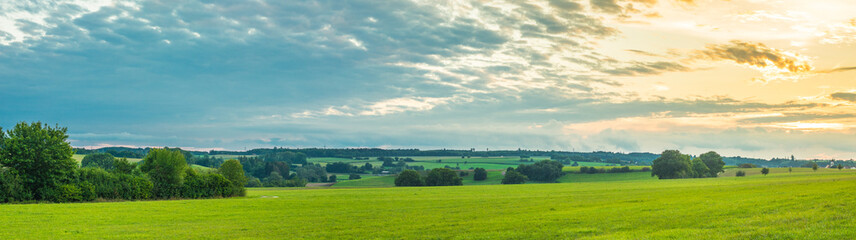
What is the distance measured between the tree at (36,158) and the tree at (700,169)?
138 m

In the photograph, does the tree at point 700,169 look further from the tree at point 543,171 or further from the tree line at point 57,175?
the tree line at point 57,175

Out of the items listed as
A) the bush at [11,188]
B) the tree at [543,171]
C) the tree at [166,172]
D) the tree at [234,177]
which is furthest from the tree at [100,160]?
the tree at [543,171]

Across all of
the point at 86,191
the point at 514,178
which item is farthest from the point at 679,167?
the point at 86,191

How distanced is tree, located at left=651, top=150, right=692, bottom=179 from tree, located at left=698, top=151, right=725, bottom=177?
1440cm

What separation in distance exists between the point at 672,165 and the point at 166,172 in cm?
11618

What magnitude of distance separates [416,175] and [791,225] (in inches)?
4840

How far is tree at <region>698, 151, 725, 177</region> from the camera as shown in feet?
479

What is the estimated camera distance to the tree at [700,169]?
13746 cm

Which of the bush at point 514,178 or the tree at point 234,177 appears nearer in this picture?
the tree at point 234,177

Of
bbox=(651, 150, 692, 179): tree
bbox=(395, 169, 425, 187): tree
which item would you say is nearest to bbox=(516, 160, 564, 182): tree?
bbox=(651, 150, 692, 179): tree

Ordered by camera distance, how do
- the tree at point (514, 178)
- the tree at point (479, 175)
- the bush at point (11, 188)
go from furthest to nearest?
the tree at point (479, 175), the tree at point (514, 178), the bush at point (11, 188)

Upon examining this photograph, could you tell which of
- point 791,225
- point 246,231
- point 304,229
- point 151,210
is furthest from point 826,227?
point 151,210

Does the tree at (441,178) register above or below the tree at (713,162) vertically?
below

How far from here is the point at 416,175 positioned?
466ft
